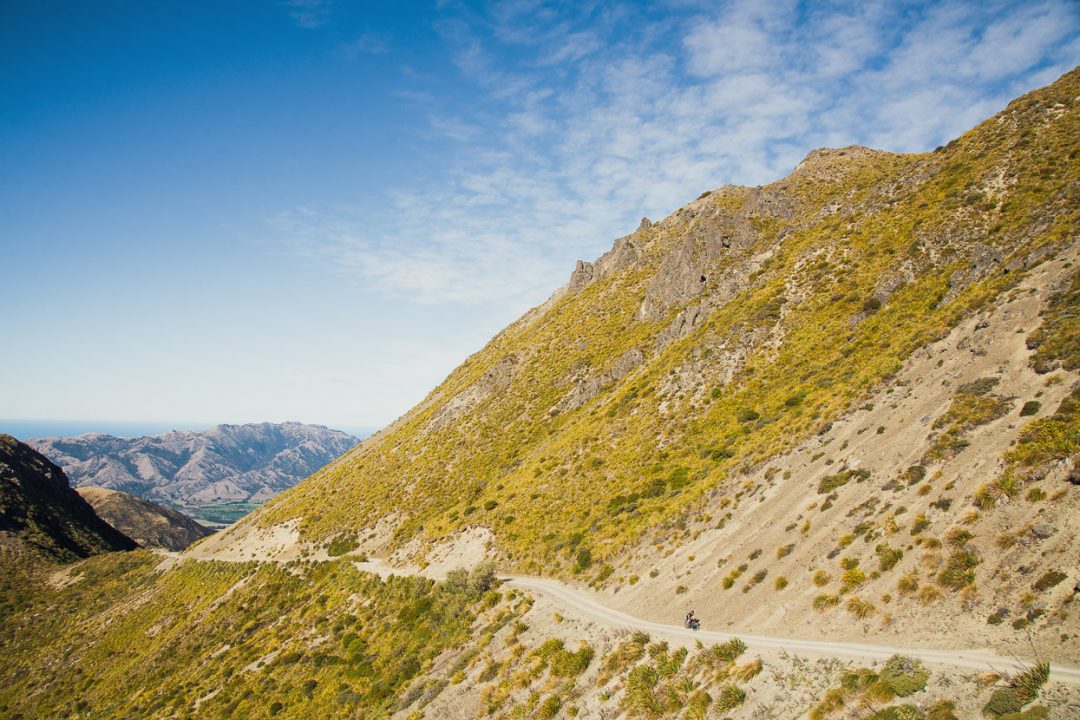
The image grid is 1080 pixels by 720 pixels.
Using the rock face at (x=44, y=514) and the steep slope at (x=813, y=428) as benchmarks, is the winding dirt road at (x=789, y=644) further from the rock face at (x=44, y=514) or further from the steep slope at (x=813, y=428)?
the rock face at (x=44, y=514)

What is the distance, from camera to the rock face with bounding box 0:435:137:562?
10101 centimetres

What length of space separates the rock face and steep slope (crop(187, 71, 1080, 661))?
4549 centimetres

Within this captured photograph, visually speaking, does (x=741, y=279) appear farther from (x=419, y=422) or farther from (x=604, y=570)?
(x=419, y=422)

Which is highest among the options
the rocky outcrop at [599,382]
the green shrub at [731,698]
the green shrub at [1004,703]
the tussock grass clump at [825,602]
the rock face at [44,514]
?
the rocky outcrop at [599,382]

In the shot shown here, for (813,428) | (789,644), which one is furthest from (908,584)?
(813,428)

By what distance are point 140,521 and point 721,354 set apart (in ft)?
705

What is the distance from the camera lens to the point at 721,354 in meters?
56.2

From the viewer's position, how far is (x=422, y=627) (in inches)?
1497

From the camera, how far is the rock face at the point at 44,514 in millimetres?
101006

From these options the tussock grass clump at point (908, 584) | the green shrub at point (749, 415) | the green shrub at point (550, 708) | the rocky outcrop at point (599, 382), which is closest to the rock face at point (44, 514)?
the rocky outcrop at point (599, 382)

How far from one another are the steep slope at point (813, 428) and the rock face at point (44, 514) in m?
45.5

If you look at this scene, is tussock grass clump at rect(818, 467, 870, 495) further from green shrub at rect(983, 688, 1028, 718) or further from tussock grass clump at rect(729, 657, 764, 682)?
green shrub at rect(983, 688, 1028, 718)

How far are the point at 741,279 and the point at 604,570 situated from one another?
166 feet

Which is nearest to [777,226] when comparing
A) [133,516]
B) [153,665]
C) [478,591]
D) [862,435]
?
[862,435]
